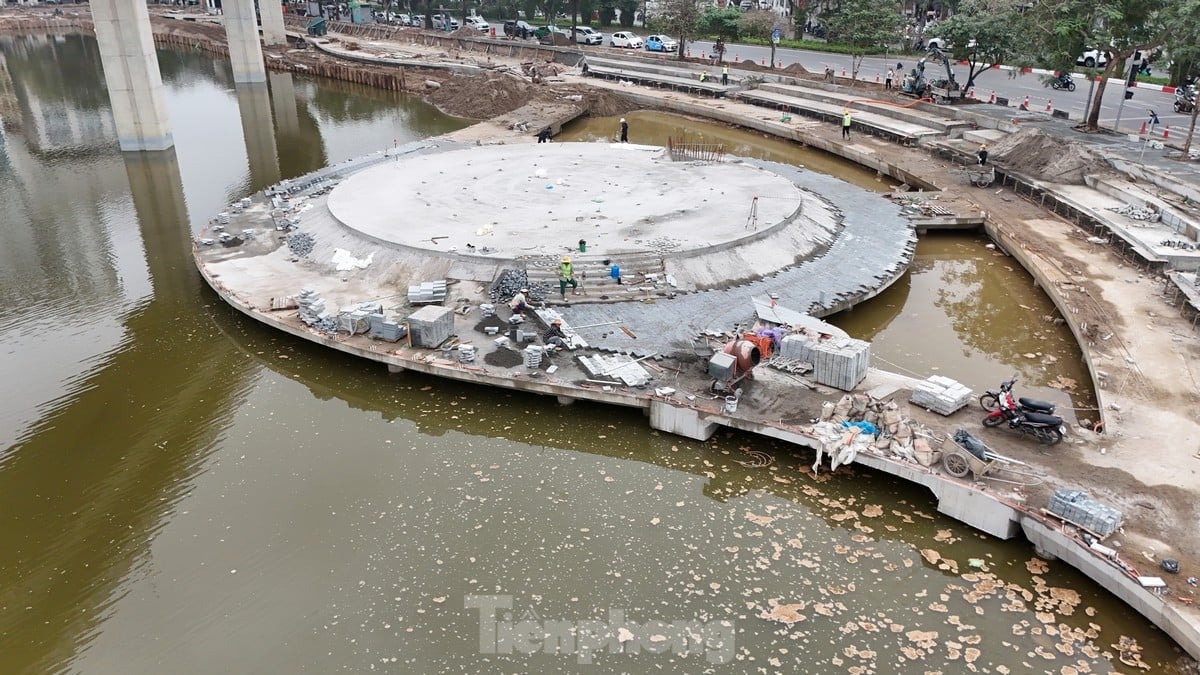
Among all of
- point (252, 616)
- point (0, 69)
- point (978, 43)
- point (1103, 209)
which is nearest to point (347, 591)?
point (252, 616)

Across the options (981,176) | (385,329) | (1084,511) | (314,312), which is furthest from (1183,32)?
(314,312)

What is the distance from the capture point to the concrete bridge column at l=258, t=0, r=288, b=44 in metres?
77.3

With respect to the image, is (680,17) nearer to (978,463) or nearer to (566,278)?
(566,278)

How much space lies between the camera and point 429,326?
17.3 meters

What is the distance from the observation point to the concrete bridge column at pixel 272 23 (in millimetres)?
77312

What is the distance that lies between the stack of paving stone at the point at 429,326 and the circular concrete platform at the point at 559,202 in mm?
3634

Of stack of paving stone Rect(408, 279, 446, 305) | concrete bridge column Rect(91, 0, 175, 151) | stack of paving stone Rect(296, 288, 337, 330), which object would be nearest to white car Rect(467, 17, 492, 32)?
concrete bridge column Rect(91, 0, 175, 151)

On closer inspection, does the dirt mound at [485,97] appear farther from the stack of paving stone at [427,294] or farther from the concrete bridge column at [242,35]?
the stack of paving stone at [427,294]

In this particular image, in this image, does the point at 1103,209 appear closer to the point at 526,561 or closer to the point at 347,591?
the point at 526,561

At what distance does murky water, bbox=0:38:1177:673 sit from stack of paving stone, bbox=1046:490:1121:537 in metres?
1.01

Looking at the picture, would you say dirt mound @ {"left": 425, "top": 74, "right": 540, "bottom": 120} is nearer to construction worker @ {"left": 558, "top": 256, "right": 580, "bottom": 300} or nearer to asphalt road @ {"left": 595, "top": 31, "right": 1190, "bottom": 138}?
asphalt road @ {"left": 595, "top": 31, "right": 1190, "bottom": 138}

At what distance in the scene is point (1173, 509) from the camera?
41.4 ft

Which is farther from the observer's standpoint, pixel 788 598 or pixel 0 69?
pixel 0 69

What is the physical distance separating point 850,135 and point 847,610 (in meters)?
32.5
